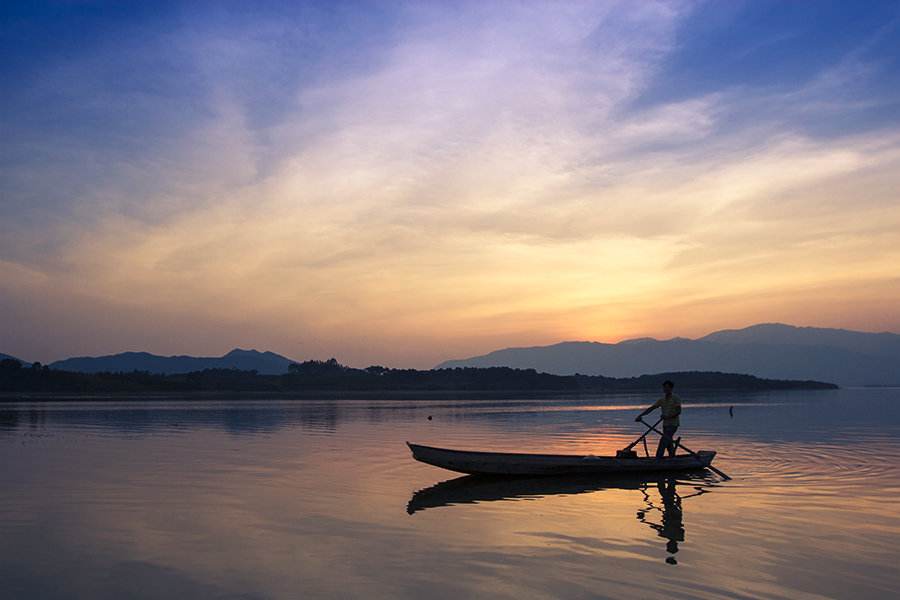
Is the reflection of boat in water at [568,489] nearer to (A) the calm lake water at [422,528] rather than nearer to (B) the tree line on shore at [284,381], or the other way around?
(A) the calm lake water at [422,528]

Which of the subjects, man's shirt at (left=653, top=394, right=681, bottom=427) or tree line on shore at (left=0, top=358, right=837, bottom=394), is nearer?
man's shirt at (left=653, top=394, right=681, bottom=427)

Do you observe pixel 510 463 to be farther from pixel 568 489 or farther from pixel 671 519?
pixel 671 519

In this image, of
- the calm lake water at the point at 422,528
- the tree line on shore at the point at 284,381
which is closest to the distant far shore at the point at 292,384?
the tree line on shore at the point at 284,381

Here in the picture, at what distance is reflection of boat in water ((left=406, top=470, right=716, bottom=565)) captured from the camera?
16906 mm

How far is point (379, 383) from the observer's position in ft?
575

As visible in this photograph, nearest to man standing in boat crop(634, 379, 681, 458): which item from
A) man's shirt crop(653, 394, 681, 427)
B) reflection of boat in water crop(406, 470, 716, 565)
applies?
man's shirt crop(653, 394, 681, 427)

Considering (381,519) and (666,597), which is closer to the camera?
(666,597)

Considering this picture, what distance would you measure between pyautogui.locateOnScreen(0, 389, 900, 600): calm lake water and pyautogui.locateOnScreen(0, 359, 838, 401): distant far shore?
3629 inches

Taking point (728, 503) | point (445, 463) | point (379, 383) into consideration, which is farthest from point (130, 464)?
point (379, 383)

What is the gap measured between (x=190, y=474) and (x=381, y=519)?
9.33m

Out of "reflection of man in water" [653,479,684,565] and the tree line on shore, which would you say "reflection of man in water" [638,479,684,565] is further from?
the tree line on shore

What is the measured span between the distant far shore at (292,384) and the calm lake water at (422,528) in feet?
302

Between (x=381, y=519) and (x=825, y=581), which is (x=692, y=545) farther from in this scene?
(x=381, y=519)

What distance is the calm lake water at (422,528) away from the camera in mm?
10766
